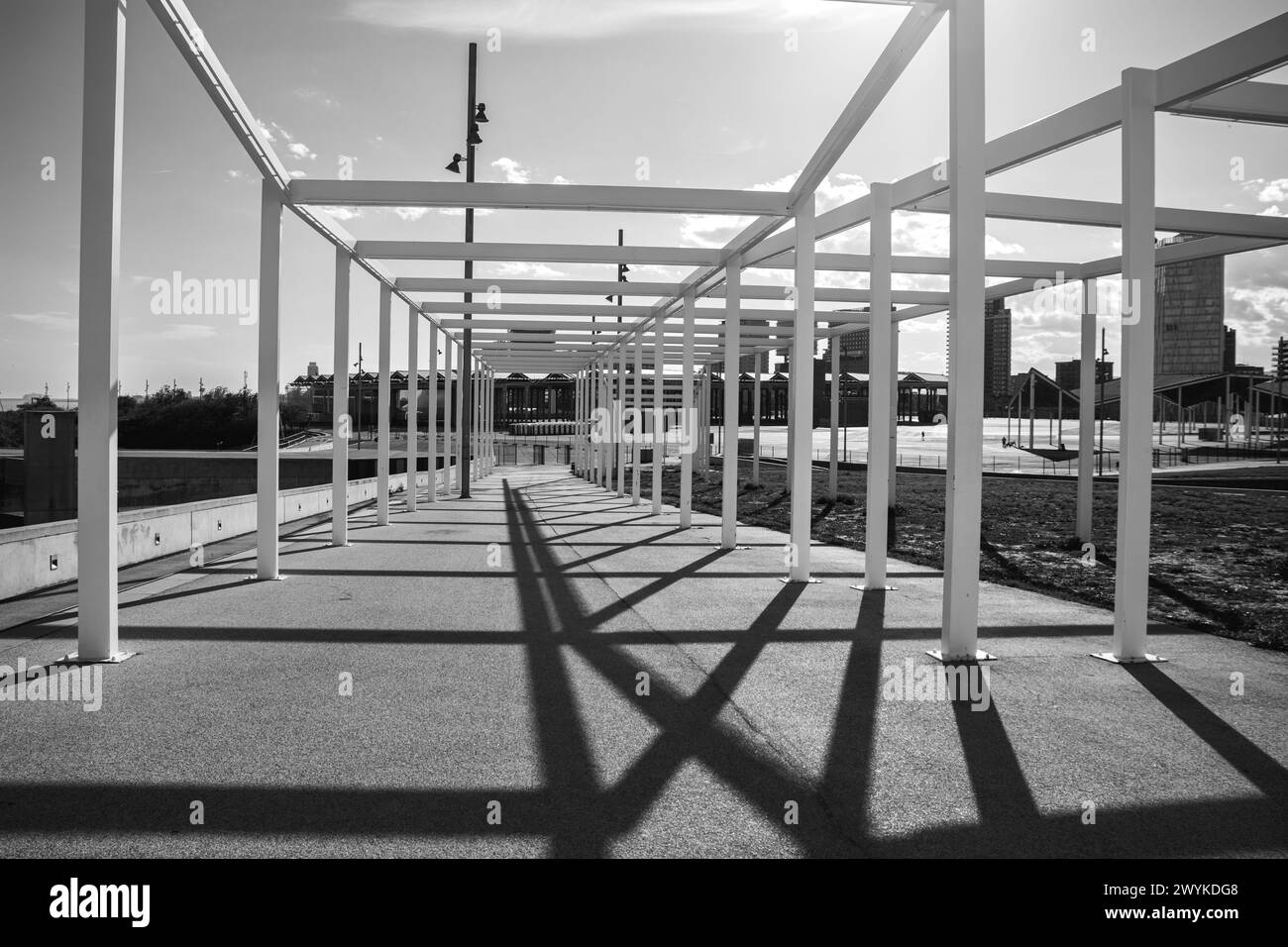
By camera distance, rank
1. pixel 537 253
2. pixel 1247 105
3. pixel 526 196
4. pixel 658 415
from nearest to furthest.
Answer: pixel 1247 105 < pixel 526 196 < pixel 537 253 < pixel 658 415

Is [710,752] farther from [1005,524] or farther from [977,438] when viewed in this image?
[1005,524]

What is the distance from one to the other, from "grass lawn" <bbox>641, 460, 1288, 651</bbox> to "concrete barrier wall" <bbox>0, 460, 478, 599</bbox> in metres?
9.25

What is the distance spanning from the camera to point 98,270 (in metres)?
5.82

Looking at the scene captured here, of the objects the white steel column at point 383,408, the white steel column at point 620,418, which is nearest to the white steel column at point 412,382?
the white steel column at point 383,408

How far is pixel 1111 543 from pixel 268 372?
40.8 feet

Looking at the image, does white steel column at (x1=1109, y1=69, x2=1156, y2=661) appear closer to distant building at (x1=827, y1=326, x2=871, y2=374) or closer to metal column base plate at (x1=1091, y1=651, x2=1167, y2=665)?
metal column base plate at (x1=1091, y1=651, x2=1167, y2=665)

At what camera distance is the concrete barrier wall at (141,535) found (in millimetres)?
8602

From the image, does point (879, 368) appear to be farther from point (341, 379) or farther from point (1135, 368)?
point (341, 379)

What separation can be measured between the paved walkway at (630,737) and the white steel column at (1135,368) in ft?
1.54

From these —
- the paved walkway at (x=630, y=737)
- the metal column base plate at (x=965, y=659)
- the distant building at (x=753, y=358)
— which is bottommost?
the paved walkway at (x=630, y=737)

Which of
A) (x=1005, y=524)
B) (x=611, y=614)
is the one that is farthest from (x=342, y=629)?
(x=1005, y=524)

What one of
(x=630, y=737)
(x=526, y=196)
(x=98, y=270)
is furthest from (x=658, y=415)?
(x=630, y=737)

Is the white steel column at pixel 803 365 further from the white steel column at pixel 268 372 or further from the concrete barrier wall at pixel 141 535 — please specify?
the concrete barrier wall at pixel 141 535

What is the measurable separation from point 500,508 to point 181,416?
58031 millimetres
